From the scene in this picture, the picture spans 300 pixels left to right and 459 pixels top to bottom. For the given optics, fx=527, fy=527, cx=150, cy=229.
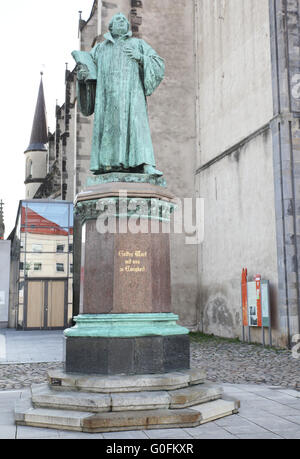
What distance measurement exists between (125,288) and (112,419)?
1.53 meters

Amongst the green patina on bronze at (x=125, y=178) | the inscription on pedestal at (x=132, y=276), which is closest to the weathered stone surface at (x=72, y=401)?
the inscription on pedestal at (x=132, y=276)

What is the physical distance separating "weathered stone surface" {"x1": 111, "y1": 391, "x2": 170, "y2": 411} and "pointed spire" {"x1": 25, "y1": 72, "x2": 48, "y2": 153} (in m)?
49.9

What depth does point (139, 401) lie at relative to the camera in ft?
16.6

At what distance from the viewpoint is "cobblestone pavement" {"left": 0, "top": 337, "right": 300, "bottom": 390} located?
8469 millimetres

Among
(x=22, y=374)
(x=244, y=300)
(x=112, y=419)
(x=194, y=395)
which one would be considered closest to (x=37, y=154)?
(x=244, y=300)

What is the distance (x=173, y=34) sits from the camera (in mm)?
21219

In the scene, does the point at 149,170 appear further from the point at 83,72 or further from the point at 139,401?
the point at 139,401

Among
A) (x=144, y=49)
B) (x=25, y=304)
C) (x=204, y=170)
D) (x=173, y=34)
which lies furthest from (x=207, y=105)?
(x=144, y=49)

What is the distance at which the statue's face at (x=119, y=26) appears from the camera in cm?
679

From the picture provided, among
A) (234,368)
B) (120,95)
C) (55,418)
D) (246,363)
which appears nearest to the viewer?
(55,418)

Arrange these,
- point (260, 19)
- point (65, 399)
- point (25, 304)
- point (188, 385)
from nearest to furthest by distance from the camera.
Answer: point (65, 399)
point (188, 385)
point (260, 19)
point (25, 304)

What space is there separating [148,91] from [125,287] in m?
2.66

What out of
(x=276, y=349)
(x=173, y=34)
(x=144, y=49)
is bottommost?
(x=276, y=349)

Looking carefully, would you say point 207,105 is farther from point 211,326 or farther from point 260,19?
point 211,326
